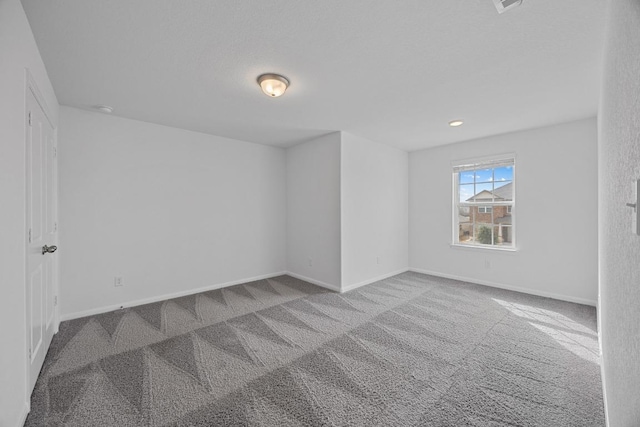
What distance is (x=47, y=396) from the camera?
5.93ft

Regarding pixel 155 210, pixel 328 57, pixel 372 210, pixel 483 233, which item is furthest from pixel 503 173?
pixel 155 210

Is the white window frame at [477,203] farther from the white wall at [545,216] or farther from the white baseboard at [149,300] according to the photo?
the white baseboard at [149,300]

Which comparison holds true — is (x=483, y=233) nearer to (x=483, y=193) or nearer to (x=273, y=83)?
(x=483, y=193)

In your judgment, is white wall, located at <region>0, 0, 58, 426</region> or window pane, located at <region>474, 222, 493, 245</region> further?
window pane, located at <region>474, 222, 493, 245</region>

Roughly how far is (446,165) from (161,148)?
4568 mm

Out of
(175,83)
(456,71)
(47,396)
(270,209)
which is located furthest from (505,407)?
(270,209)

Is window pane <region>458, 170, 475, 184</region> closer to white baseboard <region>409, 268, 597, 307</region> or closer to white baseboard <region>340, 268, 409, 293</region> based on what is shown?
white baseboard <region>409, 268, 597, 307</region>

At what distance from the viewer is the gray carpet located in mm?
1657

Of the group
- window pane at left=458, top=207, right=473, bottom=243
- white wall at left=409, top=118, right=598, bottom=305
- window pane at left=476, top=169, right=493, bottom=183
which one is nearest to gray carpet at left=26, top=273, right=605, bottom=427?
white wall at left=409, top=118, right=598, bottom=305

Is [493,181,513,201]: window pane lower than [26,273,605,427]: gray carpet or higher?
higher

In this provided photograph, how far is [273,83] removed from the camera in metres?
2.40

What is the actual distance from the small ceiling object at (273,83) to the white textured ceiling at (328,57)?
7 centimetres

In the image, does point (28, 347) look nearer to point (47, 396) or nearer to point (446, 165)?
point (47, 396)

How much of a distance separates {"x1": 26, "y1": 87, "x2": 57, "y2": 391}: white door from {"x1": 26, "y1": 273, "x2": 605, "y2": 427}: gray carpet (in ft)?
0.78
